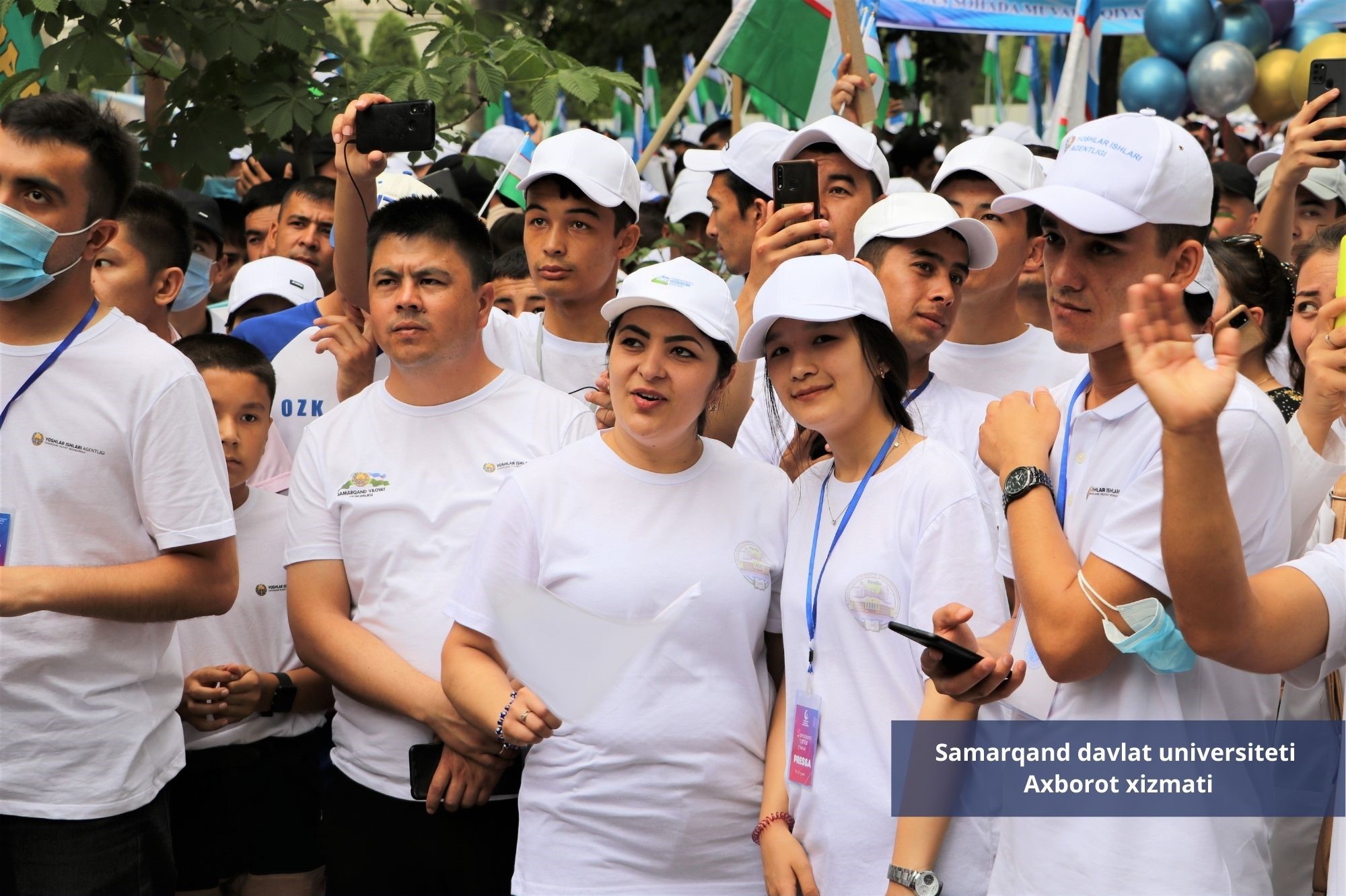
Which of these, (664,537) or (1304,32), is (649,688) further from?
(1304,32)

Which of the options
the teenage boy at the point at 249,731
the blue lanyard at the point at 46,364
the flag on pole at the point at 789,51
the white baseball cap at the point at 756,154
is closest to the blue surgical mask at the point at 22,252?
the blue lanyard at the point at 46,364

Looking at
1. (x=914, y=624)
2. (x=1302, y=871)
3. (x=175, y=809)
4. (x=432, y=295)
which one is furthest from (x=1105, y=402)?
(x=175, y=809)

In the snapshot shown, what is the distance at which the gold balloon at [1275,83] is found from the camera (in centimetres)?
947

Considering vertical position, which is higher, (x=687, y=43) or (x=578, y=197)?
(x=687, y=43)

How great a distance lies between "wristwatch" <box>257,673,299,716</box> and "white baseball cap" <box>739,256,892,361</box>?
175cm

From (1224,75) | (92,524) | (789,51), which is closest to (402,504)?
(92,524)

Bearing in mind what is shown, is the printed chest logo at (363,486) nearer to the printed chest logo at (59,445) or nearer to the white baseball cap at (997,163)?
the printed chest logo at (59,445)

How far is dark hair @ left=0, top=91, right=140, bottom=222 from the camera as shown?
3.41 meters

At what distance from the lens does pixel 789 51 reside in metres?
6.33

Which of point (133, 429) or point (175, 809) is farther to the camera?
point (175, 809)

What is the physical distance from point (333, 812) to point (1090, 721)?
2072 millimetres

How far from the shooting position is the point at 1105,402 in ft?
9.42

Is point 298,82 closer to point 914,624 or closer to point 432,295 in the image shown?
point 432,295

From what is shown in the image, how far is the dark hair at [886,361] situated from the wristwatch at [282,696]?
176cm
